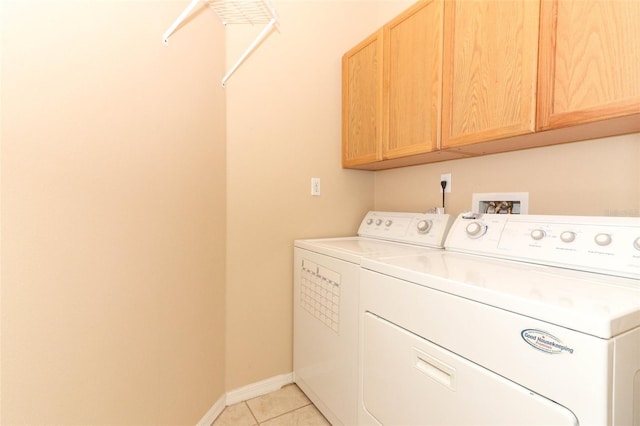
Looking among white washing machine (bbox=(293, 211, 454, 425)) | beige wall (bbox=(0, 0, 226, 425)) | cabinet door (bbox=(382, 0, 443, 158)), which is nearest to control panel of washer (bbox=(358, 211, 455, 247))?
white washing machine (bbox=(293, 211, 454, 425))

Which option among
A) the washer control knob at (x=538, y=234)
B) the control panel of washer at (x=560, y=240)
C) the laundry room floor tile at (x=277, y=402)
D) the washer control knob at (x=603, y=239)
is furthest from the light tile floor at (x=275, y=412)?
the washer control knob at (x=603, y=239)

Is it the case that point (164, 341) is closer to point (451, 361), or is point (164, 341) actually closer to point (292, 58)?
point (451, 361)

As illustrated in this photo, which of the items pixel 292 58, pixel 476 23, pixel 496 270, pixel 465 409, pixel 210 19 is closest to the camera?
pixel 465 409

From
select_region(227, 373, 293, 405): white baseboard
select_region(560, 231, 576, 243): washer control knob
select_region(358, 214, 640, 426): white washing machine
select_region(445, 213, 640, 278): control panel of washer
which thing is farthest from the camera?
select_region(227, 373, 293, 405): white baseboard

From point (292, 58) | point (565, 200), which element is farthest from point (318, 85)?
point (565, 200)

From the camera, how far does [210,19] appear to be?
1.46m

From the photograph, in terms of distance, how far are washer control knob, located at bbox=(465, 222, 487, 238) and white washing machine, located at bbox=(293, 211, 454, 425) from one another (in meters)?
0.16

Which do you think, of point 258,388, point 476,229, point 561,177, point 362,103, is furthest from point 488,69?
point 258,388

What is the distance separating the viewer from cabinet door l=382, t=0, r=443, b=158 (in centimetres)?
134

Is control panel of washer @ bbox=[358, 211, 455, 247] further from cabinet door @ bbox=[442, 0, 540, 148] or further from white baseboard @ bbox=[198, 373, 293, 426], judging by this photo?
white baseboard @ bbox=[198, 373, 293, 426]

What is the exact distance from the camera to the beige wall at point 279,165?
167 centimetres

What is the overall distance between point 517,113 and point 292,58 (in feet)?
4.36

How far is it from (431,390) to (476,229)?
28.0 inches

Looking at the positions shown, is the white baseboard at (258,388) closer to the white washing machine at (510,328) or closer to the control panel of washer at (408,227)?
the white washing machine at (510,328)
